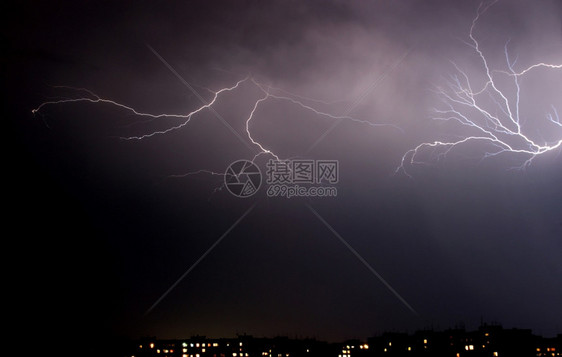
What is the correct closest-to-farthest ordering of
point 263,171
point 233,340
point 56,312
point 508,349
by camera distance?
1. point 263,171
2. point 56,312
3. point 508,349
4. point 233,340

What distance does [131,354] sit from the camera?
18859mm

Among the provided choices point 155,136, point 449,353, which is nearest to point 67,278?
point 155,136

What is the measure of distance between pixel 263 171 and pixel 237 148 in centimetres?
84

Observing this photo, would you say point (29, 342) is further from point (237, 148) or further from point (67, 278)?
point (237, 148)

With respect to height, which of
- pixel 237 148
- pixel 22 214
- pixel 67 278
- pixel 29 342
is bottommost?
pixel 29 342

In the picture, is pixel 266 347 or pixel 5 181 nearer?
pixel 5 181

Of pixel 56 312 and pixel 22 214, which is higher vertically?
pixel 22 214

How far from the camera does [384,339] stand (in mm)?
20734

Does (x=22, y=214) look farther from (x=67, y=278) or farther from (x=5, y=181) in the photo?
(x=67, y=278)

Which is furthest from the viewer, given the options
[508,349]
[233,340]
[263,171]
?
[233,340]

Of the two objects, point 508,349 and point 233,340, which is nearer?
point 508,349

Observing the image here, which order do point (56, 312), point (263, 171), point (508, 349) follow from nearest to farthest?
point (263, 171) < point (56, 312) < point (508, 349)

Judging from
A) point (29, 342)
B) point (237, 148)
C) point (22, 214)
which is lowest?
point (29, 342)

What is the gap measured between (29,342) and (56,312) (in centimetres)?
98
